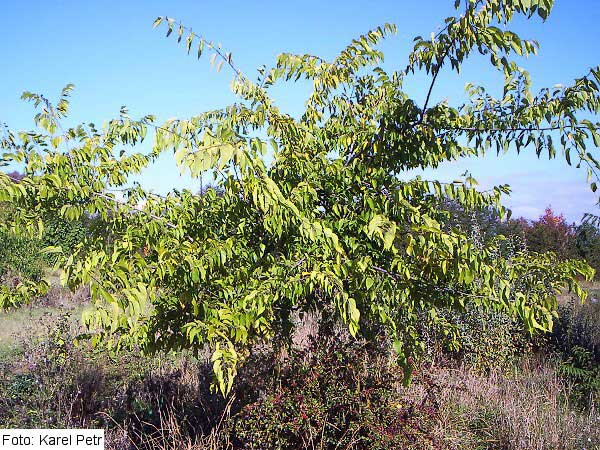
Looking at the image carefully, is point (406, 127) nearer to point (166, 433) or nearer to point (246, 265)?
point (246, 265)

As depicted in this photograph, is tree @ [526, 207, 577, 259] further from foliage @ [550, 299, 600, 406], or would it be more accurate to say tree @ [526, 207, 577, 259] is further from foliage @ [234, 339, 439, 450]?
foliage @ [234, 339, 439, 450]

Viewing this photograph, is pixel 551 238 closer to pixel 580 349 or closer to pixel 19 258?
pixel 580 349

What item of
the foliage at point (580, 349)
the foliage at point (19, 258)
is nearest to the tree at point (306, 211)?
the foliage at point (580, 349)

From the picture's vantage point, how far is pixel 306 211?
112 inches

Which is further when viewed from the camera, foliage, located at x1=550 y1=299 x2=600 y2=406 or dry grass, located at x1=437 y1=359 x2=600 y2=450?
foliage, located at x1=550 y1=299 x2=600 y2=406

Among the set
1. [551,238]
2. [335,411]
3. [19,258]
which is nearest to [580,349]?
[335,411]

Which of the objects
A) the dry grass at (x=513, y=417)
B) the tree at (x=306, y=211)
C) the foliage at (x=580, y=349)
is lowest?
the dry grass at (x=513, y=417)

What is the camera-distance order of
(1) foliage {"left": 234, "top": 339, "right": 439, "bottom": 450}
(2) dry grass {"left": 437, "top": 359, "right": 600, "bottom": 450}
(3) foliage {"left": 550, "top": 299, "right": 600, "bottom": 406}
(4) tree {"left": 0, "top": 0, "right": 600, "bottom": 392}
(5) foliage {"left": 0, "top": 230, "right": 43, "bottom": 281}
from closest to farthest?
(4) tree {"left": 0, "top": 0, "right": 600, "bottom": 392}, (1) foliage {"left": 234, "top": 339, "right": 439, "bottom": 450}, (2) dry grass {"left": 437, "top": 359, "right": 600, "bottom": 450}, (3) foliage {"left": 550, "top": 299, "right": 600, "bottom": 406}, (5) foliage {"left": 0, "top": 230, "right": 43, "bottom": 281}

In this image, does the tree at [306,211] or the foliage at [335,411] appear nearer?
the tree at [306,211]

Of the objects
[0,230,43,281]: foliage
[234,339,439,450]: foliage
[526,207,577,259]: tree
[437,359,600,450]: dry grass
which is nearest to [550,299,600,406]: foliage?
[437,359,600,450]: dry grass

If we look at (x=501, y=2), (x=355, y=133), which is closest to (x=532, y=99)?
(x=501, y=2)

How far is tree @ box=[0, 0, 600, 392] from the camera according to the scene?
8.11ft

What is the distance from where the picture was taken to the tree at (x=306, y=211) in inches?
97.3

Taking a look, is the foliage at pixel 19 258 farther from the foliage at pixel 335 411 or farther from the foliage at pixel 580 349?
the foliage at pixel 580 349
